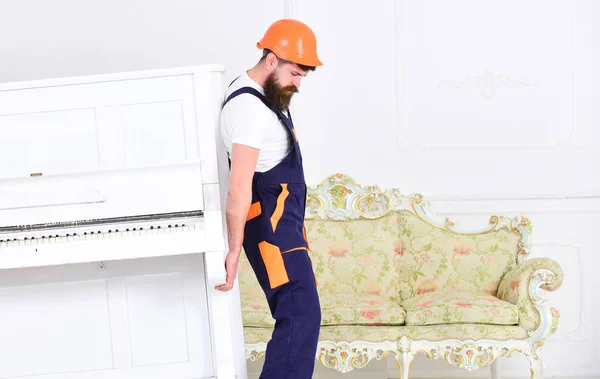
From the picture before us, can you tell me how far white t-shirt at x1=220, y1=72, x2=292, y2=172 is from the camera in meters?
2.25

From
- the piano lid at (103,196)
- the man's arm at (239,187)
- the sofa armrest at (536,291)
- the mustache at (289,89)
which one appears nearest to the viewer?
the man's arm at (239,187)

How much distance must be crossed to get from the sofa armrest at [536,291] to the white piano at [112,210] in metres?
1.25

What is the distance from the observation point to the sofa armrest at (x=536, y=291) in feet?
10.1

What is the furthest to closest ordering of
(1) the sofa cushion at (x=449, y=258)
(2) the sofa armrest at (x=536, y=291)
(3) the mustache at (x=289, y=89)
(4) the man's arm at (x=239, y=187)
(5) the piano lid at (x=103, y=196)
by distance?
(1) the sofa cushion at (x=449, y=258) < (2) the sofa armrest at (x=536, y=291) < (5) the piano lid at (x=103, y=196) < (3) the mustache at (x=289, y=89) < (4) the man's arm at (x=239, y=187)

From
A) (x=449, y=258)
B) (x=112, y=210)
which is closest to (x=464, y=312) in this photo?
(x=449, y=258)

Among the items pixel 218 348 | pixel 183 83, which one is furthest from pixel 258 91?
pixel 218 348

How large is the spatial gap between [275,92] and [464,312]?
141 centimetres

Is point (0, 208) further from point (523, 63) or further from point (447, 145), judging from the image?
point (523, 63)

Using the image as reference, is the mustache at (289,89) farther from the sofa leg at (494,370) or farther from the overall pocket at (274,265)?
the sofa leg at (494,370)

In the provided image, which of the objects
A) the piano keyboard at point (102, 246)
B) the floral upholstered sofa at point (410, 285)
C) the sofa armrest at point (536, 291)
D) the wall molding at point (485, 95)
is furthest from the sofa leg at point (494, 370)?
the piano keyboard at point (102, 246)

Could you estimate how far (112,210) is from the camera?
2.59 m

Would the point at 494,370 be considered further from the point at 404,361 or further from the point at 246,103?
the point at 246,103

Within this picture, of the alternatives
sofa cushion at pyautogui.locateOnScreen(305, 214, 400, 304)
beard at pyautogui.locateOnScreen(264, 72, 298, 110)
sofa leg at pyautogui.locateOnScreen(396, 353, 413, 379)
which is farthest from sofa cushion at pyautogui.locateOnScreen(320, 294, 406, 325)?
beard at pyautogui.locateOnScreen(264, 72, 298, 110)

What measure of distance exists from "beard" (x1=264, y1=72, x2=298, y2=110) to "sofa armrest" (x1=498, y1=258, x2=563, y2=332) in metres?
1.49
